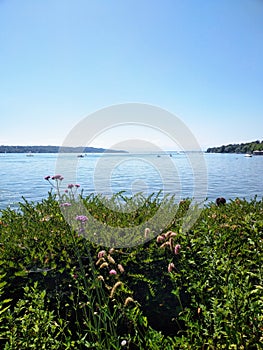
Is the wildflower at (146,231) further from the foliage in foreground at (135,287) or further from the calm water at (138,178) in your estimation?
the calm water at (138,178)

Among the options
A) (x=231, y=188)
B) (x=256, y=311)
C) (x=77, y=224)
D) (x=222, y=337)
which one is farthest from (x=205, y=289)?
(x=231, y=188)

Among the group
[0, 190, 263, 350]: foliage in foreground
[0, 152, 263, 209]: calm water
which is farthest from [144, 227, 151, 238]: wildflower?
[0, 152, 263, 209]: calm water

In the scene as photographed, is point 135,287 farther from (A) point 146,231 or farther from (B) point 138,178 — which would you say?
(B) point 138,178

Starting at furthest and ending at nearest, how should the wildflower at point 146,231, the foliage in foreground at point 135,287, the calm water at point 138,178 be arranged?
the calm water at point 138,178 → the wildflower at point 146,231 → the foliage in foreground at point 135,287

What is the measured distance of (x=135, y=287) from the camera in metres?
2.26

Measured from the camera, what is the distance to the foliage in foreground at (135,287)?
1693 millimetres

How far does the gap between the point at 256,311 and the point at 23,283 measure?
5.49ft

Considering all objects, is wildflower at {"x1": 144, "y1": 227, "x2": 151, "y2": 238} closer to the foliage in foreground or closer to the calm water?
the foliage in foreground

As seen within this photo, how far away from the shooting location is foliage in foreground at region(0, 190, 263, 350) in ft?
5.56

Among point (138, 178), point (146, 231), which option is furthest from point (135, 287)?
point (138, 178)

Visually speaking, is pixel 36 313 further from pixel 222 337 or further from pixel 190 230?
pixel 190 230

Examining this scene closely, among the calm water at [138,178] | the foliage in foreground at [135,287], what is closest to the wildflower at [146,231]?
the foliage in foreground at [135,287]

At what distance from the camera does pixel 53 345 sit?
170 cm

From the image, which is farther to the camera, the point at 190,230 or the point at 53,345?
the point at 190,230
